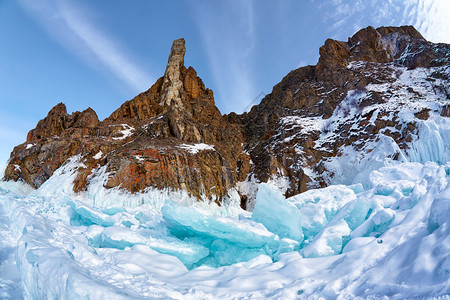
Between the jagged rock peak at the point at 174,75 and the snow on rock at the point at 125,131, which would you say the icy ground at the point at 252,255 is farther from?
the jagged rock peak at the point at 174,75

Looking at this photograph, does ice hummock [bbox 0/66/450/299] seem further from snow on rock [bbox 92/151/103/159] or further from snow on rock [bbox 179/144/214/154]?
snow on rock [bbox 179/144/214/154]

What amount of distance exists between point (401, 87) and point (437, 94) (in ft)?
15.0

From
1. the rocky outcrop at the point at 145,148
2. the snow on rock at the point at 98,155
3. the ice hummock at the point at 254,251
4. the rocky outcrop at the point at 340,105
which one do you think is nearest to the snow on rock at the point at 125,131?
the rocky outcrop at the point at 145,148

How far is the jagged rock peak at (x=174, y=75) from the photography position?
50438mm

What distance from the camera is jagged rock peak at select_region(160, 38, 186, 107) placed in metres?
50.4

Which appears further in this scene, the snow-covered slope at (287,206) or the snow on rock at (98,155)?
the snow on rock at (98,155)

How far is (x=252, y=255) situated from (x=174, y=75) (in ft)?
171

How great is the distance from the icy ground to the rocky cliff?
1483 cm

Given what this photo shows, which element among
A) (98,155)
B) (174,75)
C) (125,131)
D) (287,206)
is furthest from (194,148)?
(174,75)

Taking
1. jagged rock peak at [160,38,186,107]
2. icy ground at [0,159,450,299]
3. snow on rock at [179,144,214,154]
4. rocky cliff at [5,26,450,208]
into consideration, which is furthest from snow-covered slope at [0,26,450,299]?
jagged rock peak at [160,38,186,107]

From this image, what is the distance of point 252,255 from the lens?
7.46 m

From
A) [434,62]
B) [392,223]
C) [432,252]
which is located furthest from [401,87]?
[432,252]

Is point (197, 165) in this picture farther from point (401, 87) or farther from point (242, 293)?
point (401, 87)

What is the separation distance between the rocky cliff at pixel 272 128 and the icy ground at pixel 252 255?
1483cm
